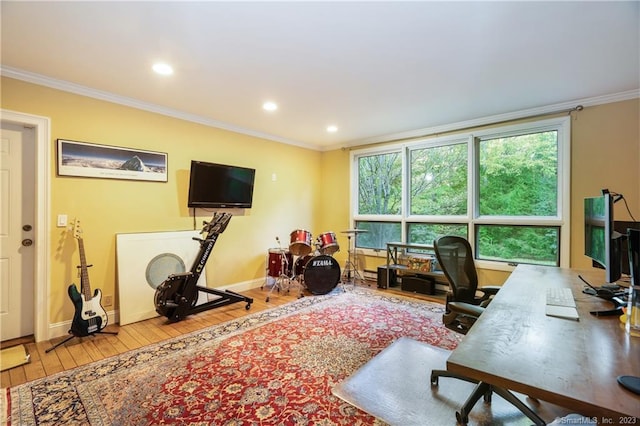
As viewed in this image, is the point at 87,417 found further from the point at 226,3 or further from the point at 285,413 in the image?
the point at 226,3

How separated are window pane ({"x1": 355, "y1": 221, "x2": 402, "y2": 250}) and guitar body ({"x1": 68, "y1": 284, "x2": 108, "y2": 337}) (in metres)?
3.89

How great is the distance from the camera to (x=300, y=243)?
4215 mm

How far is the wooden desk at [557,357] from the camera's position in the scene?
0.81 m

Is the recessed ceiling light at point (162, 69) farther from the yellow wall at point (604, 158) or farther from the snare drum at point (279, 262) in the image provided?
the yellow wall at point (604, 158)

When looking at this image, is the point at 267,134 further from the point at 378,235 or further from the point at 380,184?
the point at 378,235

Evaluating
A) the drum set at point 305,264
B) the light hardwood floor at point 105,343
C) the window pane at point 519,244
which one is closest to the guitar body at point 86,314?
the light hardwood floor at point 105,343

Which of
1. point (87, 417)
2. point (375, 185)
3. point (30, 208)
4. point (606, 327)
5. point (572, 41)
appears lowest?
point (87, 417)

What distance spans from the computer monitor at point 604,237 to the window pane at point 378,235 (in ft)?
9.71

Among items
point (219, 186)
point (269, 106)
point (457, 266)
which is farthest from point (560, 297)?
point (219, 186)

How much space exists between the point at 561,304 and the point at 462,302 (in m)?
0.63

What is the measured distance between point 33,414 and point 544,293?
3234 millimetres

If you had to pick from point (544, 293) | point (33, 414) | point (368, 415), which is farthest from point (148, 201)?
point (544, 293)

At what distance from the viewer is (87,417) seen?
176cm

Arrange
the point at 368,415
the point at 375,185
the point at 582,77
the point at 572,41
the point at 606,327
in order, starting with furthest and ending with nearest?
1. the point at 375,185
2. the point at 582,77
3. the point at 572,41
4. the point at 368,415
5. the point at 606,327
